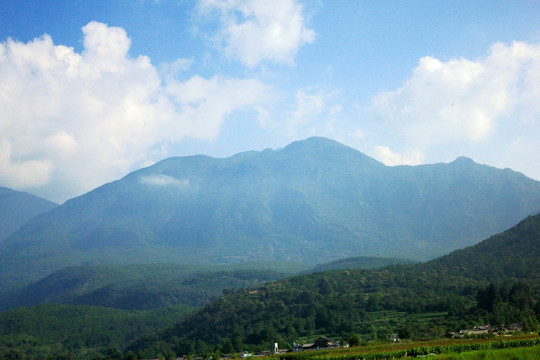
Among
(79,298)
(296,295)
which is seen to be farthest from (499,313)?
(79,298)

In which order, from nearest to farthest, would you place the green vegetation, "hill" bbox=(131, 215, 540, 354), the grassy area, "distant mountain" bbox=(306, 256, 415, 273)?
the grassy area < "hill" bbox=(131, 215, 540, 354) < the green vegetation < "distant mountain" bbox=(306, 256, 415, 273)

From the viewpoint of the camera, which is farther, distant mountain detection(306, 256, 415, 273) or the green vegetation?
distant mountain detection(306, 256, 415, 273)

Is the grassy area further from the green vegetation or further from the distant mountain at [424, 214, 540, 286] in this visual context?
the green vegetation

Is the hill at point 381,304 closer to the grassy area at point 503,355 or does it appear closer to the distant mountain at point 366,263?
the grassy area at point 503,355

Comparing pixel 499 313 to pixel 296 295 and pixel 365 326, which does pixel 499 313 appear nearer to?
pixel 365 326

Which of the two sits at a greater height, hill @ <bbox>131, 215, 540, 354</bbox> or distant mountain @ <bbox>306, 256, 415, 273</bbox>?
distant mountain @ <bbox>306, 256, 415, 273</bbox>

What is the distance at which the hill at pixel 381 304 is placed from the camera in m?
61.8

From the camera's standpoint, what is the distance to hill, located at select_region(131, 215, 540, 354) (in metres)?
61.8

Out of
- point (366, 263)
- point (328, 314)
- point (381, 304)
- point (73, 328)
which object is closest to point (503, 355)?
point (328, 314)

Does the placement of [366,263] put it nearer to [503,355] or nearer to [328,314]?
[328,314]

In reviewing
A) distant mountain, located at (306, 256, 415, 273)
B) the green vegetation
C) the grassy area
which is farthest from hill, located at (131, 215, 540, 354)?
distant mountain, located at (306, 256, 415, 273)

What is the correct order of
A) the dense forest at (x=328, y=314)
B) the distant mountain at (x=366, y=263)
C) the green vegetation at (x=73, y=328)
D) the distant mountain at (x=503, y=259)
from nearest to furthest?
the dense forest at (x=328, y=314) → the distant mountain at (x=503, y=259) → the green vegetation at (x=73, y=328) → the distant mountain at (x=366, y=263)

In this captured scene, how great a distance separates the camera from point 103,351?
104938 mm

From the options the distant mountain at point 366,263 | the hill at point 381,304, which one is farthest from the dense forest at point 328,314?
the distant mountain at point 366,263
